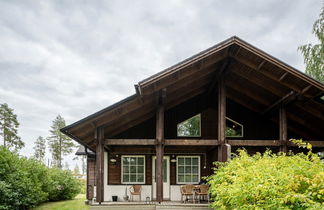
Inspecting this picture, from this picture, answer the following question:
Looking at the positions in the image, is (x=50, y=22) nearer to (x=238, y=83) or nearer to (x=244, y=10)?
(x=238, y=83)

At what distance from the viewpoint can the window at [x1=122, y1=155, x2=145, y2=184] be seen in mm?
10750

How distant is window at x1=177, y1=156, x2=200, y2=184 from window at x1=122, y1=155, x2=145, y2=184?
1.52 metres

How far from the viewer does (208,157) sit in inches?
432

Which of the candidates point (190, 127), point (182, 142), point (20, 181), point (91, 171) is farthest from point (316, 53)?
point (20, 181)

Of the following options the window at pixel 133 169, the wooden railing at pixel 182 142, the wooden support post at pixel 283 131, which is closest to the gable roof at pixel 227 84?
the wooden support post at pixel 283 131

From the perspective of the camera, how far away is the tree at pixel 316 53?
550 inches

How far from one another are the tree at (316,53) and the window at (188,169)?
29.1ft

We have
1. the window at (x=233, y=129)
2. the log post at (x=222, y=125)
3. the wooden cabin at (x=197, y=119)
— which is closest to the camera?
the wooden cabin at (x=197, y=119)

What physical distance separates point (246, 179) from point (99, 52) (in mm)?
27445

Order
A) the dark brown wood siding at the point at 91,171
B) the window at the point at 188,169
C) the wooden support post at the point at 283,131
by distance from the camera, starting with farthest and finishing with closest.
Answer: the dark brown wood siding at the point at 91,171, the window at the point at 188,169, the wooden support post at the point at 283,131

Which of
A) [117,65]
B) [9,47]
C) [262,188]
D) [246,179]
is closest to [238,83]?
[246,179]

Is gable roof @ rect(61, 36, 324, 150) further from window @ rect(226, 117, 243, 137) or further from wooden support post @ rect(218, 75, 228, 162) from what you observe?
window @ rect(226, 117, 243, 137)

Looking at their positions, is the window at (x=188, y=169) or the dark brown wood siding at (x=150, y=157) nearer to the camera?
the dark brown wood siding at (x=150, y=157)

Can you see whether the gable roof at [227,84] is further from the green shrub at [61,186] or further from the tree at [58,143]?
the tree at [58,143]
